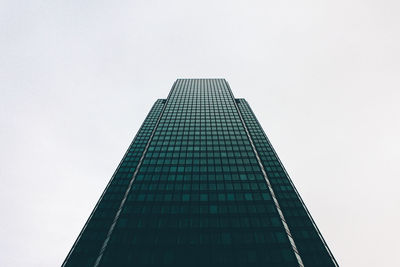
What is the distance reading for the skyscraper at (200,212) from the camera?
44.8 metres

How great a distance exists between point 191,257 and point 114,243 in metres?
14.3

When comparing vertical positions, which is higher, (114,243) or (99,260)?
(114,243)

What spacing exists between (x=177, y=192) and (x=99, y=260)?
2127cm

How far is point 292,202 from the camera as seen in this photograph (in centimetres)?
6744

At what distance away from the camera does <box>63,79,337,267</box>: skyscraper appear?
4475 cm

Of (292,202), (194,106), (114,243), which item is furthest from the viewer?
(194,106)

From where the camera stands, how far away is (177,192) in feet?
193

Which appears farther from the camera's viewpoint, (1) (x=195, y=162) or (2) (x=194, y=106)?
(2) (x=194, y=106)

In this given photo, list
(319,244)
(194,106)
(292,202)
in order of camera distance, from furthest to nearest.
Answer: (194,106) → (292,202) → (319,244)

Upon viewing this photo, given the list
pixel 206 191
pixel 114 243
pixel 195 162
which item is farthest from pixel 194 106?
pixel 114 243

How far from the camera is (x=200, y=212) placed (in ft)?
175

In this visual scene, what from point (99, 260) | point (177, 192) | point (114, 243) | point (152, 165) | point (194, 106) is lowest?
point (99, 260)

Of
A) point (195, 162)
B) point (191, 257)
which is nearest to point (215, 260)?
point (191, 257)

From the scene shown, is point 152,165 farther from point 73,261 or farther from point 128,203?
point 73,261
